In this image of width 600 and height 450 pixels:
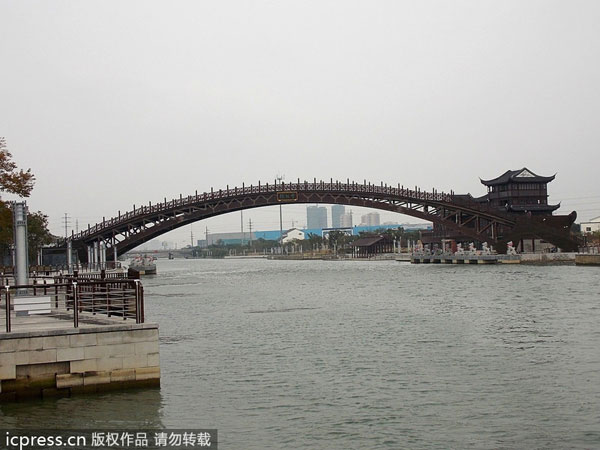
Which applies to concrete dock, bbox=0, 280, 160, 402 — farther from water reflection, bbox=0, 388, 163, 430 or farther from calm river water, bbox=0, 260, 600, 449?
calm river water, bbox=0, 260, 600, 449

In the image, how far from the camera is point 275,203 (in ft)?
309

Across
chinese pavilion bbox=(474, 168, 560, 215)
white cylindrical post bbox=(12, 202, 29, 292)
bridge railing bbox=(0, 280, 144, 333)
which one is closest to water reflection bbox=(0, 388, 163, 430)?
bridge railing bbox=(0, 280, 144, 333)

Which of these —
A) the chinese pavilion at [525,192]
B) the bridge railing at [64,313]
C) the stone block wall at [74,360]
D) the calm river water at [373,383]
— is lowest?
the calm river water at [373,383]

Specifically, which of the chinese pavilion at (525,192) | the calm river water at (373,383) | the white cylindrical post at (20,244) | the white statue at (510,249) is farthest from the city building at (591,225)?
the white cylindrical post at (20,244)

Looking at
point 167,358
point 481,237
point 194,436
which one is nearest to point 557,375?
point 194,436

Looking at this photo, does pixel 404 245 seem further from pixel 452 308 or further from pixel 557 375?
pixel 557 375

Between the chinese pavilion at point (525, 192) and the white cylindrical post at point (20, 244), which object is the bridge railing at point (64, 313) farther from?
the chinese pavilion at point (525, 192)

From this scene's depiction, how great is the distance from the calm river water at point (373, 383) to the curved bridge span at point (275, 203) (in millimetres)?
53265

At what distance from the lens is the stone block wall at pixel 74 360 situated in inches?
596

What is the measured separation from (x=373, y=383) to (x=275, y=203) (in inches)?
2992

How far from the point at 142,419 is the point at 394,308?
81.0 ft

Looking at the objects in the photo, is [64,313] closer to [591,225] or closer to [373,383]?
[373,383]

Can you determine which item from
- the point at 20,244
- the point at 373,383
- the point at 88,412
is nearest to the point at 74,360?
the point at 88,412

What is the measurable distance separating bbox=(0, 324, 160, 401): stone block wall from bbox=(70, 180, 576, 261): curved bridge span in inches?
2864
